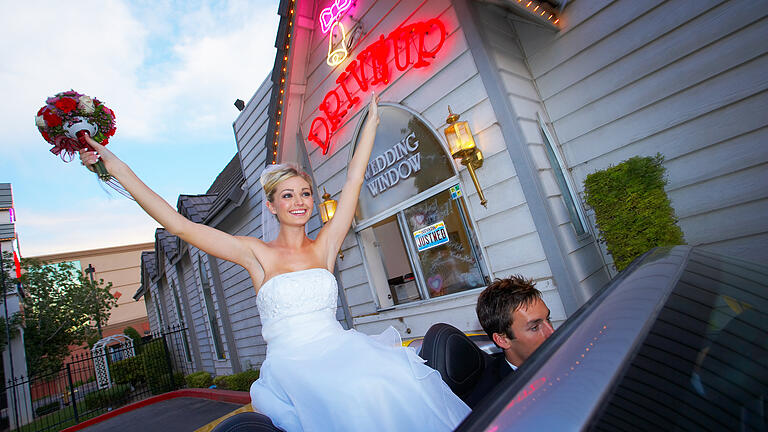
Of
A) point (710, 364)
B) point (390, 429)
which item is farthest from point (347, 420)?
point (710, 364)

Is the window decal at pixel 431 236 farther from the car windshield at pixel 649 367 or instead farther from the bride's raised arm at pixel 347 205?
the car windshield at pixel 649 367

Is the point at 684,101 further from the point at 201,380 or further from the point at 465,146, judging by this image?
the point at 201,380

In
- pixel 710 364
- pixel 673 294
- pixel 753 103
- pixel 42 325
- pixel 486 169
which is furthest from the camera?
pixel 42 325

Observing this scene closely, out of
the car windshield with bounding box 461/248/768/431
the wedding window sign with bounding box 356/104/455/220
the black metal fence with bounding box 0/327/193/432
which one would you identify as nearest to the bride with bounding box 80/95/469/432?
the car windshield with bounding box 461/248/768/431

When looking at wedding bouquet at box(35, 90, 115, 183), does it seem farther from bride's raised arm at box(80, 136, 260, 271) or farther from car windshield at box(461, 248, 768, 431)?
car windshield at box(461, 248, 768, 431)

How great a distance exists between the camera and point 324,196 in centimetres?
582

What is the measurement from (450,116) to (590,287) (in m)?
2.34

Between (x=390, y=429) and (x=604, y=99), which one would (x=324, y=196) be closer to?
(x=604, y=99)

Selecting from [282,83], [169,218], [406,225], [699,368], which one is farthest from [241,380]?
[699,368]

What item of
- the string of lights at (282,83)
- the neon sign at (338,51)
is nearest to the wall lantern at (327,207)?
the string of lights at (282,83)

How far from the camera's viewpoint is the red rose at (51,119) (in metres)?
1.98

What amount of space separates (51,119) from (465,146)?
337 centimetres

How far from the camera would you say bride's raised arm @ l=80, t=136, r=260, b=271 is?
5.87ft

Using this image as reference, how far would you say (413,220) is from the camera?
5008 millimetres
